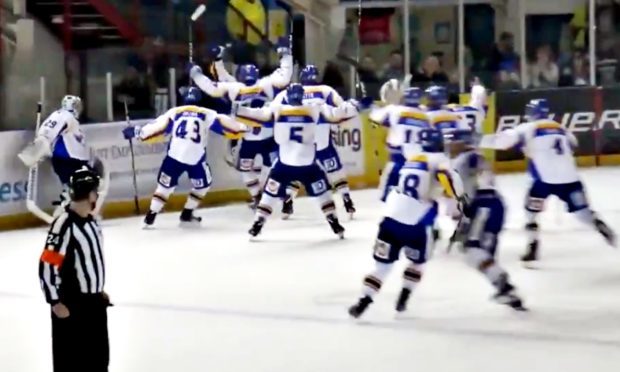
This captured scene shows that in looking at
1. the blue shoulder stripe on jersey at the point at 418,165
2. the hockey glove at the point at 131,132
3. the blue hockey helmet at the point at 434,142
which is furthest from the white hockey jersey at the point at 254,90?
the blue shoulder stripe on jersey at the point at 418,165

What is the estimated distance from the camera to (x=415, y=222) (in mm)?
7266

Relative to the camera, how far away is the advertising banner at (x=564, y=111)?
15.6 m

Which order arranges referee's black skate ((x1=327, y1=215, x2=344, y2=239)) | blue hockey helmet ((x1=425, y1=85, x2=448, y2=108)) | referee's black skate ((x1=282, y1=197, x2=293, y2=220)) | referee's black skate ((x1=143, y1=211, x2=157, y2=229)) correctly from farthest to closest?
referee's black skate ((x1=282, y1=197, x2=293, y2=220)) < referee's black skate ((x1=143, y1=211, x2=157, y2=229)) < referee's black skate ((x1=327, y1=215, x2=344, y2=239)) < blue hockey helmet ((x1=425, y1=85, x2=448, y2=108))

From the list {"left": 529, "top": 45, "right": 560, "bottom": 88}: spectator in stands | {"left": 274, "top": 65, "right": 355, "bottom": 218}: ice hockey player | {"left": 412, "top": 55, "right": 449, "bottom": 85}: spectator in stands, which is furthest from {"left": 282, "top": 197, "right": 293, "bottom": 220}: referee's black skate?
{"left": 529, "top": 45, "right": 560, "bottom": 88}: spectator in stands

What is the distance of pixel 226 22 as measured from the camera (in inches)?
613

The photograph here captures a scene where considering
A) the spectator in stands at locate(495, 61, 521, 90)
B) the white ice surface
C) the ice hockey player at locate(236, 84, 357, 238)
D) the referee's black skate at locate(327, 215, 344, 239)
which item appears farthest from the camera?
the spectator in stands at locate(495, 61, 521, 90)

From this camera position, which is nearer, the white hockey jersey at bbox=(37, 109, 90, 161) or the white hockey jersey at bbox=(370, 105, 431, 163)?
the white hockey jersey at bbox=(370, 105, 431, 163)

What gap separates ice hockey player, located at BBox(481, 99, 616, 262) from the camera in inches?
363

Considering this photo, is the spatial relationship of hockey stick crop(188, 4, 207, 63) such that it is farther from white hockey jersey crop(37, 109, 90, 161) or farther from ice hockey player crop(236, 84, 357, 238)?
ice hockey player crop(236, 84, 357, 238)

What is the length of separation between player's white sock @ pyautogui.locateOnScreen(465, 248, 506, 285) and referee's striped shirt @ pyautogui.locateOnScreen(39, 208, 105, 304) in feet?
8.82

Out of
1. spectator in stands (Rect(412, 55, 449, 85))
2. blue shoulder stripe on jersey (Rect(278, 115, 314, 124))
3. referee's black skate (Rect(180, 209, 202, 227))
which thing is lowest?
referee's black skate (Rect(180, 209, 202, 227))

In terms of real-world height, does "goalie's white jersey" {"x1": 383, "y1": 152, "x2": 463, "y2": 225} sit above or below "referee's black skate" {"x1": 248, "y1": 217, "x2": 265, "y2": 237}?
above

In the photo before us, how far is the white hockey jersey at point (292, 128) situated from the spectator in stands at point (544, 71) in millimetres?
6510

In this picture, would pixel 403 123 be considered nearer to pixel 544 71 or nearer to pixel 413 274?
pixel 413 274
